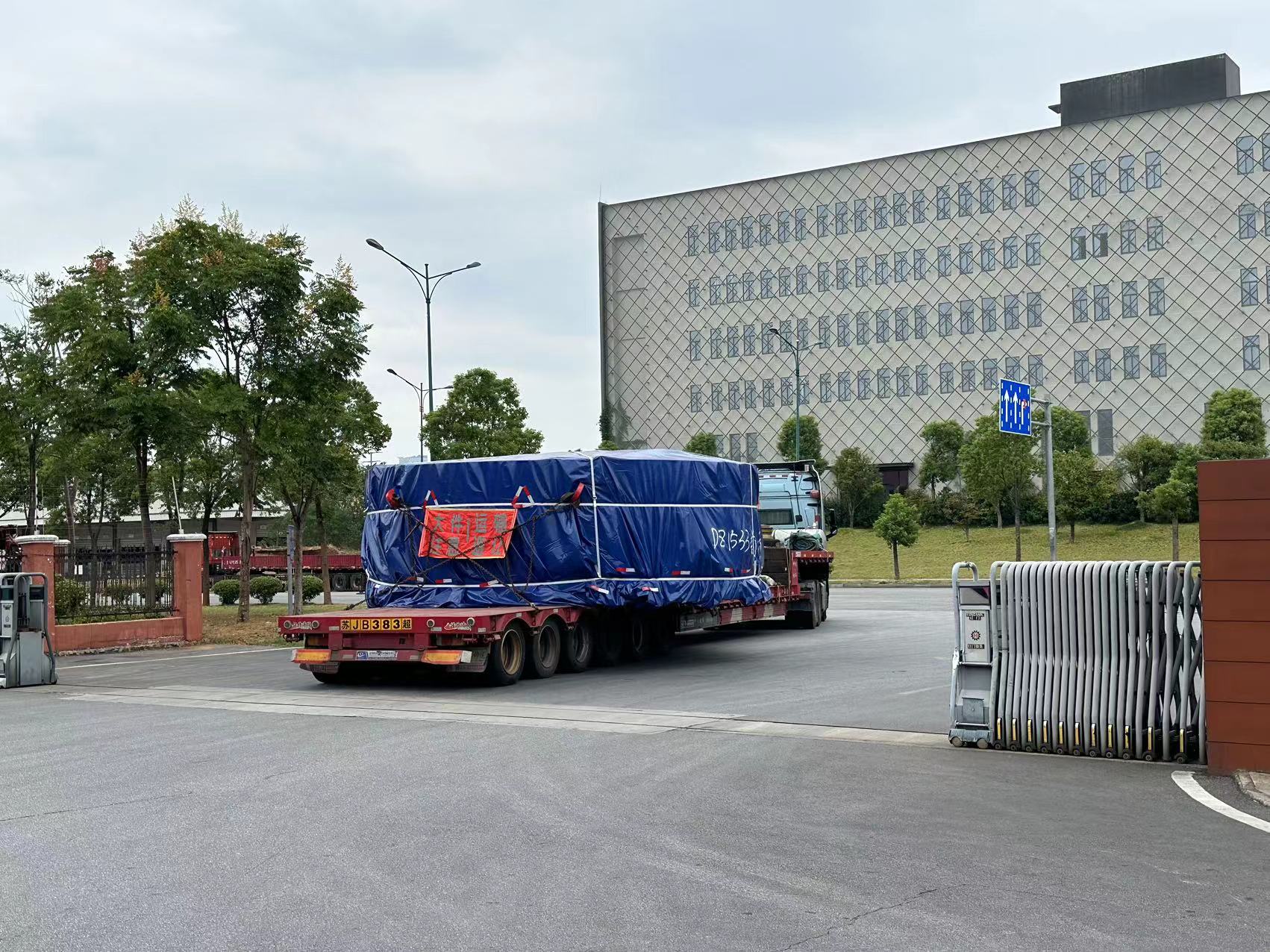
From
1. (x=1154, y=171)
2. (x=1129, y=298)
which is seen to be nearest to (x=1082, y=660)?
(x=1129, y=298)

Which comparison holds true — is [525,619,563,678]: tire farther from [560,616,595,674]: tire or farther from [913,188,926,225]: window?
[913,188,926,225]: window

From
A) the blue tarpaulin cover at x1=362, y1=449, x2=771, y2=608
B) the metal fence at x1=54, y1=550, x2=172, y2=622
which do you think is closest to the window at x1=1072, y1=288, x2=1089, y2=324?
the blue tarpaulin cover at x1=362, y1=449, x2=771, y2=608

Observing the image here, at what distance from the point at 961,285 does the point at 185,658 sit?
73.5 meters

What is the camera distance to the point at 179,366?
27.7 meters

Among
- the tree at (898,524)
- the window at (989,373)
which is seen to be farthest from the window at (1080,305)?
the tree at (898,524)

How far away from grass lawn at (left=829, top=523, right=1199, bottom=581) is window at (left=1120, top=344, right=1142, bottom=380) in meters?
13.2

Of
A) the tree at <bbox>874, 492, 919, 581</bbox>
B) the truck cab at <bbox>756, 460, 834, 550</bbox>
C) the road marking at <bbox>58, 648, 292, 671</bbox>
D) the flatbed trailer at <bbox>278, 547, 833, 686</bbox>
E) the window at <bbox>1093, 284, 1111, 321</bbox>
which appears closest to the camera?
the flatbed trailer at <bbox>278, 547, 833, 686</bbox>

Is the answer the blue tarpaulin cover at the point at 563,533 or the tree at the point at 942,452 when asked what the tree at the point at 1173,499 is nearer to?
the tree at the point at 942,452

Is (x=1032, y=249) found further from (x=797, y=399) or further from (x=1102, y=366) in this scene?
(x=797, y=399)

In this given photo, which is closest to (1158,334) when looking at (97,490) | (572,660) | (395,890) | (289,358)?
(97,490)

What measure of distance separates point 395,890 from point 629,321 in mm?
96454

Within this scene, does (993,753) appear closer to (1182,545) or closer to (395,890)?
(395,890)

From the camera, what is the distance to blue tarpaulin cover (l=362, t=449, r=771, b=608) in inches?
750

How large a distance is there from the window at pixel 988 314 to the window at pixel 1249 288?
14748mm
